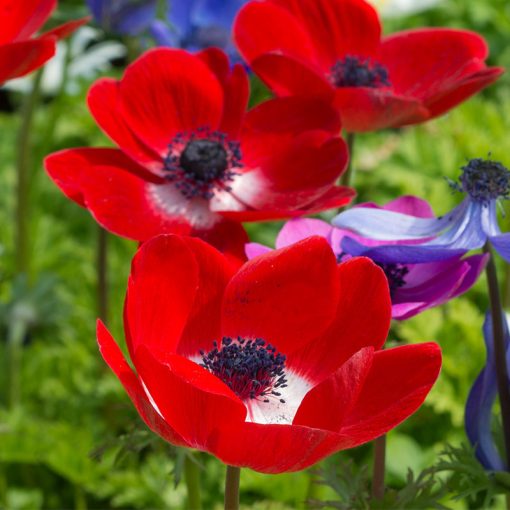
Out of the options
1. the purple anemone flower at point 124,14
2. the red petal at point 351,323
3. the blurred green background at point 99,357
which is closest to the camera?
the red petal at point 351,323

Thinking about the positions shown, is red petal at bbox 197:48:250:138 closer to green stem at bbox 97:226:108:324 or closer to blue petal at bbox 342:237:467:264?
blue petal at bbox 342:237:467:264

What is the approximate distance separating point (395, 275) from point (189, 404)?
0.28 meters

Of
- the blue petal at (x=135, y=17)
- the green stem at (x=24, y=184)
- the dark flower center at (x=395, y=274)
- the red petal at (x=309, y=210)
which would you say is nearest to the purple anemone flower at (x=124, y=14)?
the blue petal at (x=135, y=17)

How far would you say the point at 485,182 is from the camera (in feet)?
2.82

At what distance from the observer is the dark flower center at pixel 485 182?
Result: 857 millimetres

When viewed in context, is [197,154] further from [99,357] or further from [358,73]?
[99,357]

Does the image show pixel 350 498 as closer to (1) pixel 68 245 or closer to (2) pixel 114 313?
(2) pixel 114 313

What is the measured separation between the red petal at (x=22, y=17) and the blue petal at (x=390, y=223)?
15.6 inches

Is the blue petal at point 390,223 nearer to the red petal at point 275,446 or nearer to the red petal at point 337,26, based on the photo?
the red petal at point 275,446

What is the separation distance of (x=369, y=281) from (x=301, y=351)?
10 cm

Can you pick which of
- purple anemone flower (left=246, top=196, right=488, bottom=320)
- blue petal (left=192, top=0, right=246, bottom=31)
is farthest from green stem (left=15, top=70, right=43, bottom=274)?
purple anemone flower (left=246, top=196, right=488, bottom=320)

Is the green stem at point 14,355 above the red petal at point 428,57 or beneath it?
beneath

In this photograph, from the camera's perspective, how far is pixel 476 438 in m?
0.92

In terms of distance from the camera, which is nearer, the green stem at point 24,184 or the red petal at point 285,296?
the red petal at point 285,296
